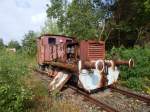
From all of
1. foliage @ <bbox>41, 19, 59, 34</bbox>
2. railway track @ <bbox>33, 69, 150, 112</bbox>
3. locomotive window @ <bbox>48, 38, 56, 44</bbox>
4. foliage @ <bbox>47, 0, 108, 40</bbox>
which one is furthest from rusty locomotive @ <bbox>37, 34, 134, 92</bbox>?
foliage @ <bbox>41, 19, 59, 34</bbox>

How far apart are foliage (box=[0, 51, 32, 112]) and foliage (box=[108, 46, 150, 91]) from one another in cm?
603

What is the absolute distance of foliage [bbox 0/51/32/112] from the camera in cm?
752

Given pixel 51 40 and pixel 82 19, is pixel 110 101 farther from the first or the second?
pixel 82 19

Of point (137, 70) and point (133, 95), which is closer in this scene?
point (133, 95)

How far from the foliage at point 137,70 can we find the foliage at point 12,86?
19.8 ft

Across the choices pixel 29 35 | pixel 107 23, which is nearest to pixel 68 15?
pixel 107 23

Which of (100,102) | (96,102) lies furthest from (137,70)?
(100,102)

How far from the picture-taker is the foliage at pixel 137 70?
43.1 feet

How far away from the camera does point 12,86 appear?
25.9 ft

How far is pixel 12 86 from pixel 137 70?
26.6 feet

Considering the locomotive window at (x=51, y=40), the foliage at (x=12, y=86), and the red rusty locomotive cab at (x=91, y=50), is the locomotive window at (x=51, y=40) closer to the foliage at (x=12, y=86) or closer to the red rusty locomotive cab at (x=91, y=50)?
the red rusty locomotive cab at (x=91, y=50)

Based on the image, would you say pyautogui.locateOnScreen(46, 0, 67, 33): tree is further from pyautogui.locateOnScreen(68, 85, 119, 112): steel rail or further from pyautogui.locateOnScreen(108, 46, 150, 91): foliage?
pyautogui.locateOnScreen(68, 85, 119, 112): steel rail

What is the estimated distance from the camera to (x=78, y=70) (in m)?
11.3

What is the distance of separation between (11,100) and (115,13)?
22477mm
